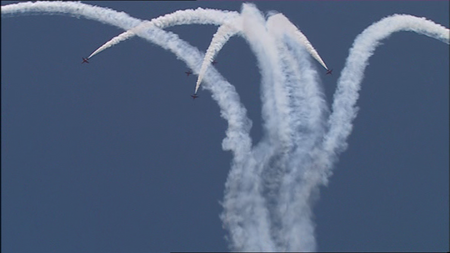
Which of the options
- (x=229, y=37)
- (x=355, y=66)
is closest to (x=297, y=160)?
(x=355, y=66)

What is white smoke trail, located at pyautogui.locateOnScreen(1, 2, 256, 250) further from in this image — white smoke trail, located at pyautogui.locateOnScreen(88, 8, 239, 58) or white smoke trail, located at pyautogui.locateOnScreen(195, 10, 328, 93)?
white smoke trail, located at pyautogui.locateOnScreen(195, 10, 328, 93)

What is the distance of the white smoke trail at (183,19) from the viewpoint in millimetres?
30250

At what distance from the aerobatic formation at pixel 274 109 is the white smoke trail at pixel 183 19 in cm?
6

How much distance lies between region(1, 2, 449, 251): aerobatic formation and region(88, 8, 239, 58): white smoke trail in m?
0.06

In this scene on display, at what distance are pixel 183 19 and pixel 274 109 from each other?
7285 millimetres

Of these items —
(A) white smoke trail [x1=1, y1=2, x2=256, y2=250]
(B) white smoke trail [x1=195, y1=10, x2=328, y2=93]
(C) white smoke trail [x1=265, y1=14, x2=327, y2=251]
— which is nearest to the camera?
(C) white smoke trail [x1=265, y1=14, x2=327, y2=251]

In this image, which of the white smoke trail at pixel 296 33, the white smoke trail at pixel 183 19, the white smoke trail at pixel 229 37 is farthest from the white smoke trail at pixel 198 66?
the white smoke trail at pixel 296 33

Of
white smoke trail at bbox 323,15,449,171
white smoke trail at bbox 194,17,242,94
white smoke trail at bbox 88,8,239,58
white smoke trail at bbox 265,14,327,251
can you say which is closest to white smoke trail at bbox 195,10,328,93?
white smoke trail at bbox 194,17,242,94

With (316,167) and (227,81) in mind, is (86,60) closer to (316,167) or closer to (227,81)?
(227,81)

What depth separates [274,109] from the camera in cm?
2914

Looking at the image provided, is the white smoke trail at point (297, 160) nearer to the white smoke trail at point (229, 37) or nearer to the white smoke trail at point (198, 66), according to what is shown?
the white smoke trail at point (229, 37)

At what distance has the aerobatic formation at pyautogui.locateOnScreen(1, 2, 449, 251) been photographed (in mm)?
28328

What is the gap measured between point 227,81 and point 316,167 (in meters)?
7.07

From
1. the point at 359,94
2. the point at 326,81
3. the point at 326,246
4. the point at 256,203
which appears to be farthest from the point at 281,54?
the point at 326,246
